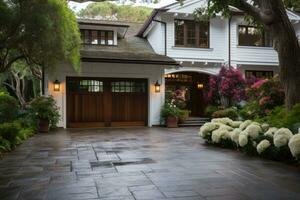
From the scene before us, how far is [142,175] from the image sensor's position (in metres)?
5.35

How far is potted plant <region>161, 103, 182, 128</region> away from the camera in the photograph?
15406 mm

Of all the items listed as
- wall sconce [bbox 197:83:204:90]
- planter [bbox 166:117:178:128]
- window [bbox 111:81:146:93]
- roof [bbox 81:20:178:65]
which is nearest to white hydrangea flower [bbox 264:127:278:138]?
planter [bbox 166:117:178:128]

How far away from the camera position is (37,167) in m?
6.11

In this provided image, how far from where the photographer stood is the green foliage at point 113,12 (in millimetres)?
30859

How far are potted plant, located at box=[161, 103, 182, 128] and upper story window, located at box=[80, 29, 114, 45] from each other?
438 cm

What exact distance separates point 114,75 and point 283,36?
9077 mm

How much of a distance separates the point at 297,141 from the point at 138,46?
12.8 metres

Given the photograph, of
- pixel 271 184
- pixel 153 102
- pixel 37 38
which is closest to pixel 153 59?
pixel 153 102

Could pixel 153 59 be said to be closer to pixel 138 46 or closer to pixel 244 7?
pixel 138 46

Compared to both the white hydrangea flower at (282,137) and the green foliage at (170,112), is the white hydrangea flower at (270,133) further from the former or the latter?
the green foliage at (170,112)

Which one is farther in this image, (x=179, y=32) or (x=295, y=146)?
(x=179, y=32)

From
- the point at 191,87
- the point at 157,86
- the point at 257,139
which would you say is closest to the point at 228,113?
the point at 157,86

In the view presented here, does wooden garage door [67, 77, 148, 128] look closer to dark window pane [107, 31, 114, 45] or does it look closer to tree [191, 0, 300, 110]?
dark window pane [107, 31, 114, 45]

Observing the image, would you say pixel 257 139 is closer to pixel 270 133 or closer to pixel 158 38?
pixel 270 133
